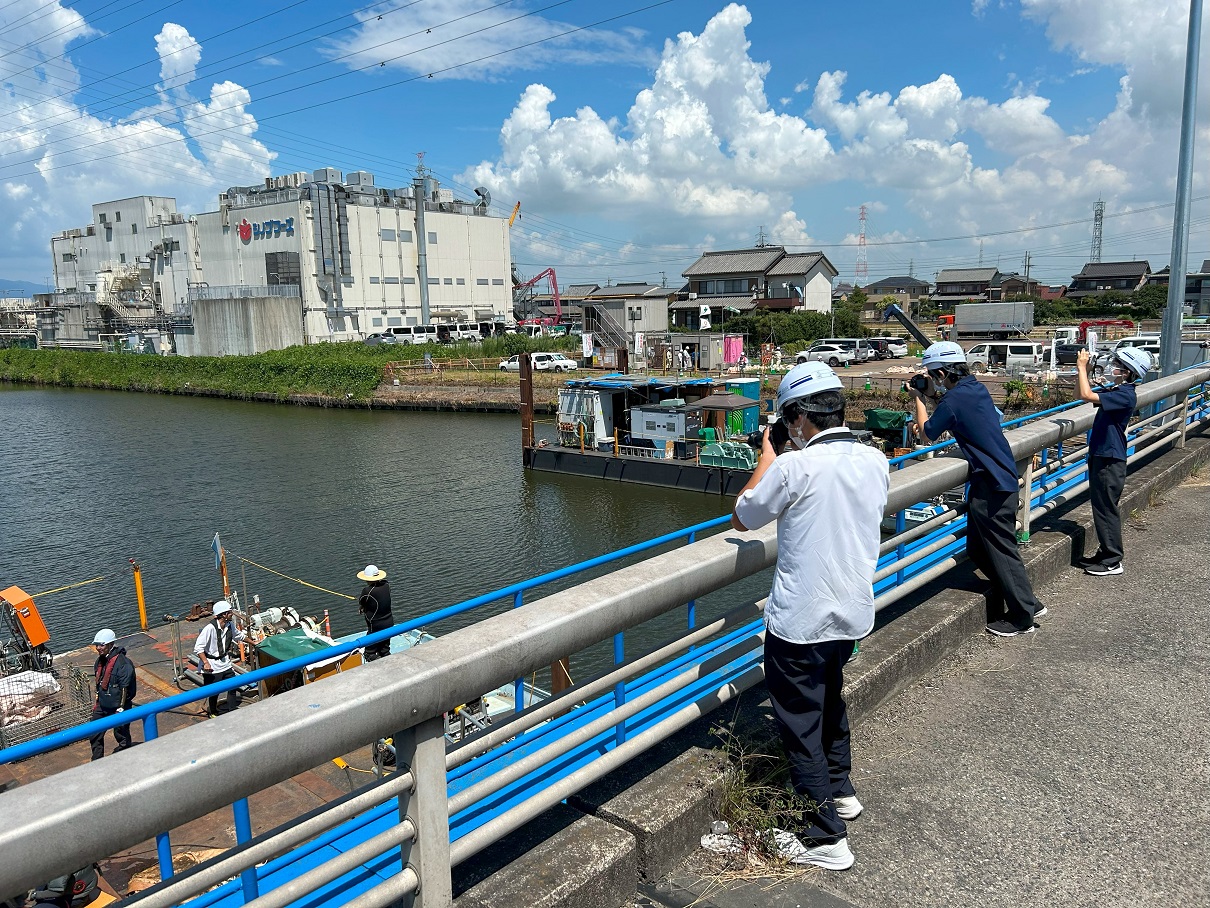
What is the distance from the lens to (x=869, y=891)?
2633mm

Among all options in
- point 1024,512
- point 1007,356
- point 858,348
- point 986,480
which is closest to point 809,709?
point 986,480

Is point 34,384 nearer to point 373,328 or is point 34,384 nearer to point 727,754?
point 373,328

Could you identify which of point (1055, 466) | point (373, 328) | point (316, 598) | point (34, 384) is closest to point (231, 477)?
point (316, 598)

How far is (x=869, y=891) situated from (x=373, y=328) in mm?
71712

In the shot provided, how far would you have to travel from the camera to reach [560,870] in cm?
241

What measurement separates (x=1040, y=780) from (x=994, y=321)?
55.8m

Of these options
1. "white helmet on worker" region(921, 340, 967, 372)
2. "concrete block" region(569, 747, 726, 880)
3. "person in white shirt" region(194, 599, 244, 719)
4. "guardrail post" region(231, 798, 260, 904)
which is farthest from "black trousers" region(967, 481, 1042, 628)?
"person in white shirt" region(194, 599, 244, 719)

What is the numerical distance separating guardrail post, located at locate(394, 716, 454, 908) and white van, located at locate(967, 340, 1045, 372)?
1558 inches

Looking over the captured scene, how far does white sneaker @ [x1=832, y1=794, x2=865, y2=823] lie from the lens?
114 inches

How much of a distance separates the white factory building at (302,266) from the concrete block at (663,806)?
6901cm

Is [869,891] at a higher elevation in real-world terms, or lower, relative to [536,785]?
lower

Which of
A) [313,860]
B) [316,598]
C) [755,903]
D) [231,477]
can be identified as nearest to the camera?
[313,860]

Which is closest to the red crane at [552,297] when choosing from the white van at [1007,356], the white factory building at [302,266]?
the white factory building at [302,266]

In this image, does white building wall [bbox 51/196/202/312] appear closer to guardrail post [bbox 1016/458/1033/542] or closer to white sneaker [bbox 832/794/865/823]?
guardrail post [bbox 1016/458/1033/542]
